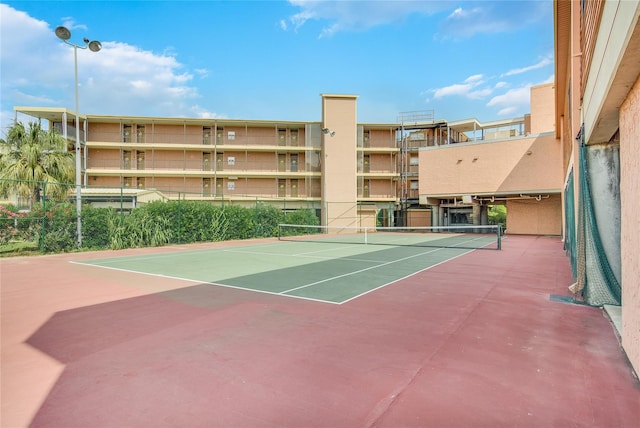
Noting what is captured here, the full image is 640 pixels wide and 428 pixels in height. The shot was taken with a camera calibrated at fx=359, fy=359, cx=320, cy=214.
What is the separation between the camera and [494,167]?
26625 mm

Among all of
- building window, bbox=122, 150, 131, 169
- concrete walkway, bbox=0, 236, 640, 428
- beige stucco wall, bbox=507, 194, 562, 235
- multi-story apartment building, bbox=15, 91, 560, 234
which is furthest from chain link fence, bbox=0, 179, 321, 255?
beige stucco wall, bbox=507, 194, 562, 235

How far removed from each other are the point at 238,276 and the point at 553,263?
973 centimetres

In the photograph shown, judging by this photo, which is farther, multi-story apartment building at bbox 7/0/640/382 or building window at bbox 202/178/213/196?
building window at bbox 202/178/213/196

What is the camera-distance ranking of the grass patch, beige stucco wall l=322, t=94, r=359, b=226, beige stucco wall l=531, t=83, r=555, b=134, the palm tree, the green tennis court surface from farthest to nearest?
beige stucco wall l=322, t=94, r=359, b=226 < beige stucco wall l=531, t=83, r=555, b=134 < the palm tree < the grass patch < the green tennis court surface

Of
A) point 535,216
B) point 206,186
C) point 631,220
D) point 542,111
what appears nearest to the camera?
point 631,220

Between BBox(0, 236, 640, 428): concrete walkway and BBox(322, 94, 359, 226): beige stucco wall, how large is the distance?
27.9m

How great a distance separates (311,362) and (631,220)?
3488mm

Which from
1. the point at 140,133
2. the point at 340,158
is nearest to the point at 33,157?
the point at 140,133

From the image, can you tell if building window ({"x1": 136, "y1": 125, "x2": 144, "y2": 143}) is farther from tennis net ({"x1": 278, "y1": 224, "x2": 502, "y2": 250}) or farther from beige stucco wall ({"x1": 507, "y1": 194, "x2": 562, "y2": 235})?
beige stucco wall ({"x1": 507, "y1": 194, "x2": 562, "y2": 235})

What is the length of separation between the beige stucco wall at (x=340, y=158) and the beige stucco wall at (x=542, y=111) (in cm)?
1542

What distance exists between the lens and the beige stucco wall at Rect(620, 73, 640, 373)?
10.8 feet

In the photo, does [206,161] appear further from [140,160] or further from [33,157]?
[33,157]

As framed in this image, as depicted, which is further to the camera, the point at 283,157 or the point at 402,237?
the point at 283,157

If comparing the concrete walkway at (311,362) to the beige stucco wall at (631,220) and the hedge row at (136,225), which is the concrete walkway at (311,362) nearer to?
the beige stucco wall at (631,220)
